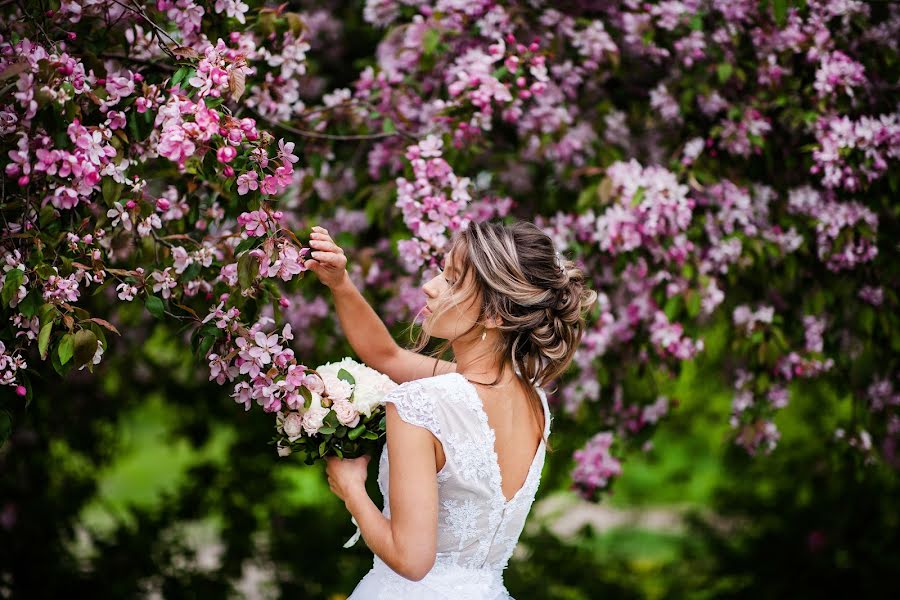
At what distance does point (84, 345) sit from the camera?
1970 millimetres

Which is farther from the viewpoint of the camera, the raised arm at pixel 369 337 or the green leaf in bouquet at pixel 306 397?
the raised arm at pixel 369 337

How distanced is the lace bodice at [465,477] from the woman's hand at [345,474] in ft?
0.24

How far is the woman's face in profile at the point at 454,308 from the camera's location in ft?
7.07

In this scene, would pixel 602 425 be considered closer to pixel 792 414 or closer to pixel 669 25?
pixel 669 25

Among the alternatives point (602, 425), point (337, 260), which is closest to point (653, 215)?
point (602, 425)

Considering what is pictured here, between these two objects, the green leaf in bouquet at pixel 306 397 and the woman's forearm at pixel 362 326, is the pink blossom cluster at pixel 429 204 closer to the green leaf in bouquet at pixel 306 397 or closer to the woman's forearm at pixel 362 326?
the woman's forearm at pixel 362 326

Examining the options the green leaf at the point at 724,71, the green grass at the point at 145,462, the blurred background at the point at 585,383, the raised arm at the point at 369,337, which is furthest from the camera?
the green grass at the point at 145,462

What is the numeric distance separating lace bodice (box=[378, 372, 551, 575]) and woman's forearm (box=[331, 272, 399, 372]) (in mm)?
444

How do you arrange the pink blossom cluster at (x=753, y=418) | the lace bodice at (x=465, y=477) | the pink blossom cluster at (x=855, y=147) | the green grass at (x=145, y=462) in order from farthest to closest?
1. the green grass at (x=145, y=462)
2. the pink blossom cluster at (x=753, y=418)
3. the pink blossom cluster at (x=855, y=147)
4. the lace bodice at (x=465, y=477)

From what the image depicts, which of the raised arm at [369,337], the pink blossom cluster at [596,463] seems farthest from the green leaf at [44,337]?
the pink blossom cluster at [596,463]

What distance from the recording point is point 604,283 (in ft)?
12.1

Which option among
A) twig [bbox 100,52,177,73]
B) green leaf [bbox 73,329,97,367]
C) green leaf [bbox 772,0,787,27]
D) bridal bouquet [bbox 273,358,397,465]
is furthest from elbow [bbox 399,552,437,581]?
green leaf [bbox 772,0,787,27]

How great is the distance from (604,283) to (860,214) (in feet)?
3.22

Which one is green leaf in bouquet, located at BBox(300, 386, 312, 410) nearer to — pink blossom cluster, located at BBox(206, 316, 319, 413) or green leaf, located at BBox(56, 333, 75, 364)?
pink blossom cluster, located at BBox(206, 316, 319, 413)
